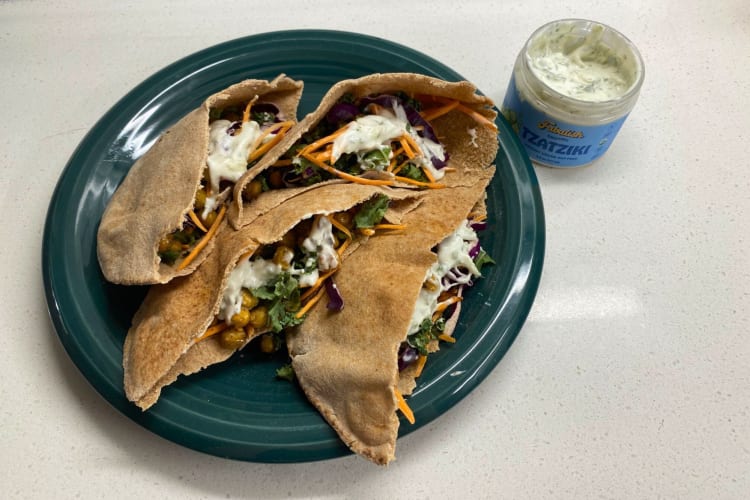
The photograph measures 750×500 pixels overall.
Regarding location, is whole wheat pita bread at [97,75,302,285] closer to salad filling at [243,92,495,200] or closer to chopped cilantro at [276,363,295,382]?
salad filling at [243,92,495,200]

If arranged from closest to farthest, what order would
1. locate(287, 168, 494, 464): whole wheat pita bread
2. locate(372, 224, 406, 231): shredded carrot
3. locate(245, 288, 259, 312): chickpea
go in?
locate(287, 168, 494, 464): whole wheat pita bread < locate(245, 288, 259, 312): chickpea < locate(372, 224, 406, 231): shredded carrot

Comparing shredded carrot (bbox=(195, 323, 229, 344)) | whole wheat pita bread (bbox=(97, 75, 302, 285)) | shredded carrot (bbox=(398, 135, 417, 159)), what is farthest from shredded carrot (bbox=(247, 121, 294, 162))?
shredded carrot (bbox=(195, 323, 229, 344))

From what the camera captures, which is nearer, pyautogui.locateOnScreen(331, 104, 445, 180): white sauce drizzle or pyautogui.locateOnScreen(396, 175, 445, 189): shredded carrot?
pyautogui.locateOnScreen(331, 104, 445, 180): white sauce drizzle

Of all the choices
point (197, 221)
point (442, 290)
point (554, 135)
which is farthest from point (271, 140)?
point (554, 135)

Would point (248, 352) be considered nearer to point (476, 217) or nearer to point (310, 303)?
point (310, 303)

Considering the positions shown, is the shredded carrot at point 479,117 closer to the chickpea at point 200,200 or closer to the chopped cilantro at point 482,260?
the chopped cilantro at point 482,260

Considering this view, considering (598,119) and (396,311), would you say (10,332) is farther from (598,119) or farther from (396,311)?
(598,119)

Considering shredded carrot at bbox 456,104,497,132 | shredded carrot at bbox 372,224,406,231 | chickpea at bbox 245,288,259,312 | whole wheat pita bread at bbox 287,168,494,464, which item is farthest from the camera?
shredded carrot at bbox 456,104,497,132

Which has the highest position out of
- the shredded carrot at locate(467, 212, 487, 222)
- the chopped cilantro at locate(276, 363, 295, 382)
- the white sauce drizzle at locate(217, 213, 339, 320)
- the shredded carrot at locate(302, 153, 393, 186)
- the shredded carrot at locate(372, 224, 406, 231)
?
the shredded carrot at locate(302, 153, 393, 186)
